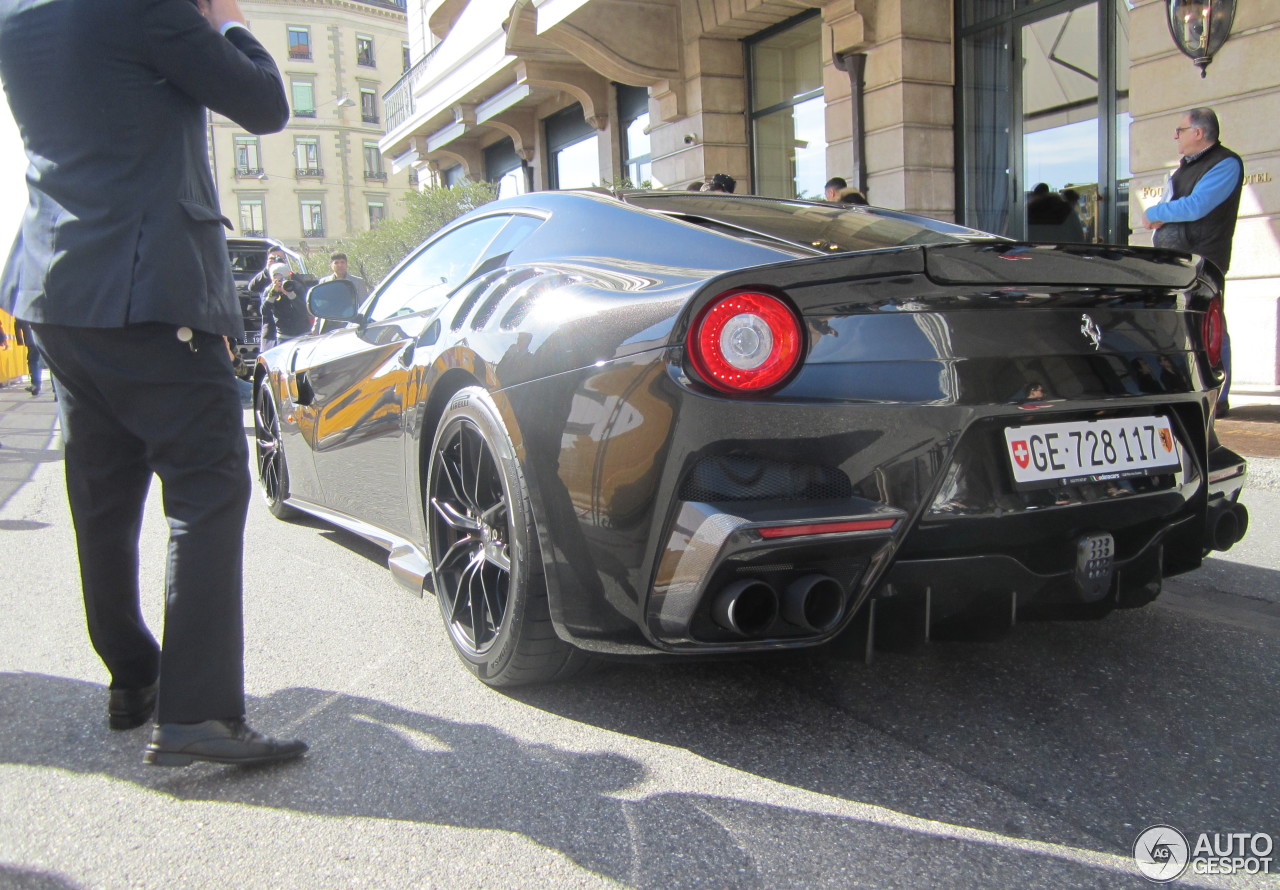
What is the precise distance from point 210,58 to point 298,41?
62.5 m

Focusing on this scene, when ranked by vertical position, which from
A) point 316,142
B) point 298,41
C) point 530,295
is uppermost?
point 298,41

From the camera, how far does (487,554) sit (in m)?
2.71

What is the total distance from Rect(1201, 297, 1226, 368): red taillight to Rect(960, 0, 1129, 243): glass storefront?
7.09 meters

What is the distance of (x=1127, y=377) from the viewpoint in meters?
2.33

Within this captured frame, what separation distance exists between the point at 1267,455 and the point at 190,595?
16.3 feet

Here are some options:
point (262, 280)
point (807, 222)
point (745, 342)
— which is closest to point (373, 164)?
point (262, 280)

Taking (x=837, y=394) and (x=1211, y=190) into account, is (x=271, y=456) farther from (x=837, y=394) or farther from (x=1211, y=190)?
(x=1211, y=190)

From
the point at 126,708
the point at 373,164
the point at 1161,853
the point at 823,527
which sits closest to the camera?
the point at 1161,853

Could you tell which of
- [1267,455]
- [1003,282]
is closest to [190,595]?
[1003,282]

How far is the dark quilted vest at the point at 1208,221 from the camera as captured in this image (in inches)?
244

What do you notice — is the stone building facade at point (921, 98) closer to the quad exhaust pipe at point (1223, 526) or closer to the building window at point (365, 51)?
the quad exhaust pipe at point (1223, 526)

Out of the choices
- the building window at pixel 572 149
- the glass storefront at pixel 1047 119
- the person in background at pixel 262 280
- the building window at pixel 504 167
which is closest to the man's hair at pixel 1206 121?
the glass storefront at pixel 1047 119

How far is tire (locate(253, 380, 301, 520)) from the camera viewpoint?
4906mm

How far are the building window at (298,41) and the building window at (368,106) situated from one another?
3.50 meters
